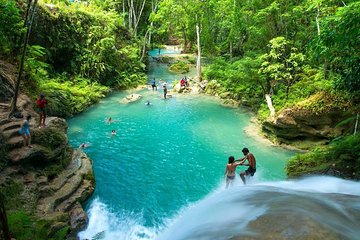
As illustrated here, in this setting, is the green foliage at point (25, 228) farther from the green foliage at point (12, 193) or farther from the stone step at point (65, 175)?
the stone step at point (65, 175)

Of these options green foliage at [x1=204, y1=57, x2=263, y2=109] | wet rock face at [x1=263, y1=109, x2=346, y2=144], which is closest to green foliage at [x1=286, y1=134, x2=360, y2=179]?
wet rock face at [x1=263, y1=109, x2=346, y2=144]

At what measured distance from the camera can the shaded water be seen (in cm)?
708

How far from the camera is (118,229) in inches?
441

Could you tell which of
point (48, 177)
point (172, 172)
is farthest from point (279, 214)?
point (172, 172)

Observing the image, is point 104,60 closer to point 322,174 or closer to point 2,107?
point 2,107

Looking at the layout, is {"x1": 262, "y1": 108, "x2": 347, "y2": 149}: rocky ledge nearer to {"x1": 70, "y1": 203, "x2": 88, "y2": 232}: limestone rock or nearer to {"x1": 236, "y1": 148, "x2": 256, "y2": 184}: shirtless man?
{"x1": 236, "y1": 148, "x2": 256, "y2": 184}: shirtless man

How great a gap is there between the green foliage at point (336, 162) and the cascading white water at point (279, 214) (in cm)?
85

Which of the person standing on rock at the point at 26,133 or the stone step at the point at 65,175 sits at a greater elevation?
the person standing on rock at the point at 26,133

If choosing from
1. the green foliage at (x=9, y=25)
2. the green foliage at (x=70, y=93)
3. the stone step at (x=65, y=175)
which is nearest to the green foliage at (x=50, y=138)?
the stone step at (x=65, y=175)

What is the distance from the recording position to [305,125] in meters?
17.7

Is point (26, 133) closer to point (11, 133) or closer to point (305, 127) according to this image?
point (11, 133)

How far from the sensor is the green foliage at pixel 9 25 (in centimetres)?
1534

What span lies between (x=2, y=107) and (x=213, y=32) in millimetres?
35172

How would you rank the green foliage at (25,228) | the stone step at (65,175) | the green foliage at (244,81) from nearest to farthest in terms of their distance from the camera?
1. the green foliage at (25,228)
2. the stone step at (65,175)
3. the green foliage at (244,81)
